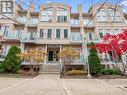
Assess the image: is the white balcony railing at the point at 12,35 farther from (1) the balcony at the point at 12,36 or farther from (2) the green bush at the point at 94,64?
(2) the green bush at the point at 94,64

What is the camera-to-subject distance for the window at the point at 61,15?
95.1ft

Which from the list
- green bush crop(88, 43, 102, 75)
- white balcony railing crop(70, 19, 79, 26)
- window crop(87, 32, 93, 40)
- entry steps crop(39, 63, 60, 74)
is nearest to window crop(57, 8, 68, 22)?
white balcony railing crop(70, 19, 79, 26)

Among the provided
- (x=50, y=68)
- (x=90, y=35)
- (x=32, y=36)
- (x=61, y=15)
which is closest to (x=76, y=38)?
(x=90, y=35)

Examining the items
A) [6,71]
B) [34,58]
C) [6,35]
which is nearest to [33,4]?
[34,58]

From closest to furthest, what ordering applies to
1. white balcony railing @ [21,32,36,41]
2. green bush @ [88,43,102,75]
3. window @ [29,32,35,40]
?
green bush @ [88,43,102,75], white balcony railing @ [21,32,36,41], window @ [29,32,35,40]

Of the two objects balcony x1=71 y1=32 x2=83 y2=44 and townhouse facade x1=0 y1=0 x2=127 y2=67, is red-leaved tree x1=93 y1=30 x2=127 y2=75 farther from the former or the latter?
balcony x1=71 y1=32 x2=83 y2=44

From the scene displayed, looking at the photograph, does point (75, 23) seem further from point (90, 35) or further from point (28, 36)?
point (28, 36)

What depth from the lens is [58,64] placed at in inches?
1030

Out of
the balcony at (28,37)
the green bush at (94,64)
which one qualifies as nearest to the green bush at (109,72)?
the green bush at (94,64)

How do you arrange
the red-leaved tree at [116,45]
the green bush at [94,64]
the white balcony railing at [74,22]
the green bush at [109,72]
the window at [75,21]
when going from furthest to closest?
the window at [75,21] → the white balcony railing at [74,22] → the green bush at [109,72] → the red-leaved tree at [116,45] → the green bush at [94,64]

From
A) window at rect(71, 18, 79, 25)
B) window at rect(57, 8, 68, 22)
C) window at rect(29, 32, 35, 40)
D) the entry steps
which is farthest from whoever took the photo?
window at rect(71, 18, 79, 25)

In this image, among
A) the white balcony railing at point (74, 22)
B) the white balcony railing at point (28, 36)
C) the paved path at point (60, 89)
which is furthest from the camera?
the white balcony railing at point (74, 22)

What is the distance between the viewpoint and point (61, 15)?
96.4 feet

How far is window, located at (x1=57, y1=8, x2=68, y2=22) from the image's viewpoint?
2898 cm
